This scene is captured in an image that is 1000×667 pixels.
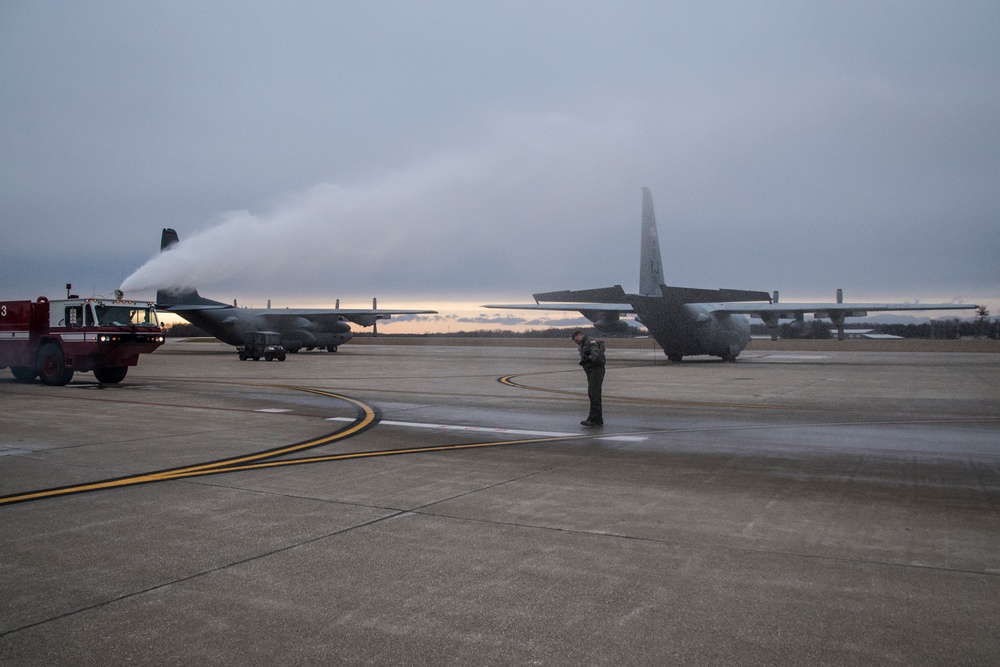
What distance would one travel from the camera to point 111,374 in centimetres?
2533

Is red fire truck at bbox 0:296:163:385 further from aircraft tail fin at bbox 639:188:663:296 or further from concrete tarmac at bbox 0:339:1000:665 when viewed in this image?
aircraft tail fin at bbox 639:188:663:296

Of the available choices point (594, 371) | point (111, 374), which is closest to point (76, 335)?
point (111, 374)

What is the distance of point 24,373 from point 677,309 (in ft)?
96.4

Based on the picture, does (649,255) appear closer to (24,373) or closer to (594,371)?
(594,371)

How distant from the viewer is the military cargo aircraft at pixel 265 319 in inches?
1858

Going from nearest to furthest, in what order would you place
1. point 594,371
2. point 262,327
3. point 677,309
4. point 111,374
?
point 594,371 < point 111,374 < point 677,309 < point 262,327

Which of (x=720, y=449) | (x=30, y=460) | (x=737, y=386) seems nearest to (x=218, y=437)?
(x=30, y=460)

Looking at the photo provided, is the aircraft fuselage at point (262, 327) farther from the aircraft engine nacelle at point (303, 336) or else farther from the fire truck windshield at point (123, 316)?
the fire truck windshield at point (123, 316)

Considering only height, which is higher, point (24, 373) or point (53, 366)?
point (53, 366)

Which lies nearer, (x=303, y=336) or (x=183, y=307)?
(x=183, y=307)

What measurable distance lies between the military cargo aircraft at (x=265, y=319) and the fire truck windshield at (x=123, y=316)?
22.2 metres

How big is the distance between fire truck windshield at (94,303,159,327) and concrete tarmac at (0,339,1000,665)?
391 inches

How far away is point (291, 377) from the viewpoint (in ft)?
96.5

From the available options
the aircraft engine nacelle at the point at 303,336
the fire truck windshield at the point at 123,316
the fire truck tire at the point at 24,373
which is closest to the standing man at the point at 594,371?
the fire truck windshield at the point at 123,316
